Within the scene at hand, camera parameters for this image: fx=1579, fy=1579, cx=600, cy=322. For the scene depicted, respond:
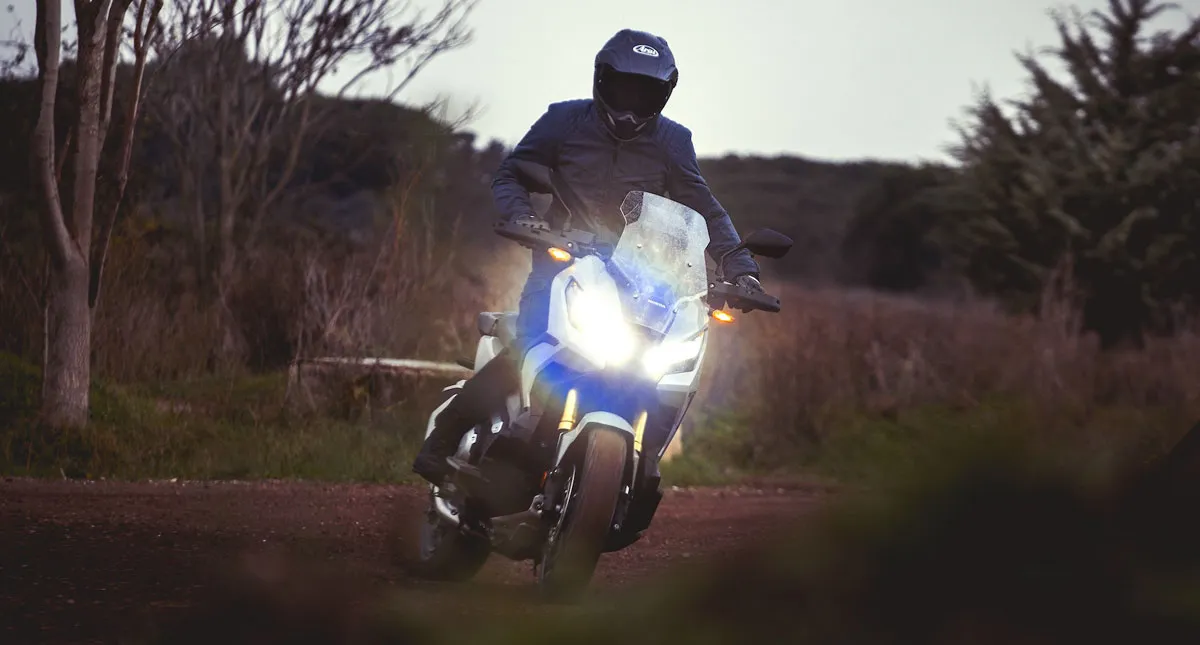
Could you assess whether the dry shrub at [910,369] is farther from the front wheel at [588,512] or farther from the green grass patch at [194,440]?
the front wheel at [588,512]

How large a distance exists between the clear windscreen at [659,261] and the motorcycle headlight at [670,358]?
0.25 feet

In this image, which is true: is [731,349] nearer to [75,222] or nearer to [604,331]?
[75,222]

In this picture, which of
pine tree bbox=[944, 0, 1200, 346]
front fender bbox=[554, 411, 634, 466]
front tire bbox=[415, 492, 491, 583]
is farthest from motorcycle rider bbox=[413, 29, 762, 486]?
pine tree bbox=[944, 0, 1200, 346]

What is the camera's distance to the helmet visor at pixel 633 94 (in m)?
6.41

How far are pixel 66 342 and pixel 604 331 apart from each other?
606 centimetres

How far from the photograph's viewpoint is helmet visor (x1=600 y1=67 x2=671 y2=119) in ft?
21.0

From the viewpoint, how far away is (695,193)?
6.82 m

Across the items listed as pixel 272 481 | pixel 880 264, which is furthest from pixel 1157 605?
pixel 880 264

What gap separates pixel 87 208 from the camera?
36.1 feet

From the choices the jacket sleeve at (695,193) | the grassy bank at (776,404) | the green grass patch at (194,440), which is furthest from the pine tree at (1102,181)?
the jacket sleeve at (695,193)

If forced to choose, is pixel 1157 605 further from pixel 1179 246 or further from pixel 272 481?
pixel 1179 246

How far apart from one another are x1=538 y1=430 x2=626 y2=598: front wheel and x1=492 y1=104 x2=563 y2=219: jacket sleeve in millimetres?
1278

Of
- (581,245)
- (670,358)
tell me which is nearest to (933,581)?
(670,358)

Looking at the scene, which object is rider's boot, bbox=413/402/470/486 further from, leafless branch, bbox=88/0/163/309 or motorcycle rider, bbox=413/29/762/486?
leafless branch, bbox=88/0/163/309
